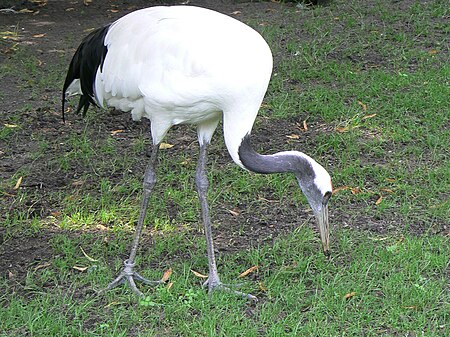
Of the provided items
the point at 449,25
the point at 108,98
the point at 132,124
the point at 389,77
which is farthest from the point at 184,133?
the point at 449,25

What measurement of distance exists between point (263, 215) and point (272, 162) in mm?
945

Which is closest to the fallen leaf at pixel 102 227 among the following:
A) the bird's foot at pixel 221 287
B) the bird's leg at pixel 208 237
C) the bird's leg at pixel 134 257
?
the bird's leg at pixel 134 257

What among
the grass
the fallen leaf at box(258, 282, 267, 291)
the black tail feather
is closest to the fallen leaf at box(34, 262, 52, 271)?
the grass

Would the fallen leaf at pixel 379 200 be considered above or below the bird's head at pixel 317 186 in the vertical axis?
below

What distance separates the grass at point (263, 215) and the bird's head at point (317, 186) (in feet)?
1.00

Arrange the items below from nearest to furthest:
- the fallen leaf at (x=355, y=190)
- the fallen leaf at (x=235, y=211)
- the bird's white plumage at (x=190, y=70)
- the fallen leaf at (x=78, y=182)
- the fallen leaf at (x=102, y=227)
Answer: the bird's white plumage at (x=190, y=70) < the fallen leaf at (x=102, y=227) < the fallen leaf at (x=235, y=211) < the fallen leaf at (x=355, y=190) < the fallen leaf at (x=78, y=182)

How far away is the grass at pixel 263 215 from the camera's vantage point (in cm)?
404

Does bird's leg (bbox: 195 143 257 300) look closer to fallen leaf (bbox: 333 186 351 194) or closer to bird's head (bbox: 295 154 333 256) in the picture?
bird's head (bbox: 295 154 333 256)

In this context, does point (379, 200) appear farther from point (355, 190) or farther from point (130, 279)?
point (130, 279)

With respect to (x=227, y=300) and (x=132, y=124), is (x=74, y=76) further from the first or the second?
(x=227, y=300)

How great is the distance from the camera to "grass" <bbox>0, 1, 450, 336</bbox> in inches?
159

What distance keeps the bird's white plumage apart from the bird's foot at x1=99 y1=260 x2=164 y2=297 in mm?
726

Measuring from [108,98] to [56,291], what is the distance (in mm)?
1204

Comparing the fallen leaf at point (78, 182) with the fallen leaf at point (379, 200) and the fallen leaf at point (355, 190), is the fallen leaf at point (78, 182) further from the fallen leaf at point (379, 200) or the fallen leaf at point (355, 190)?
the fallen leaf at point (379, 200)
